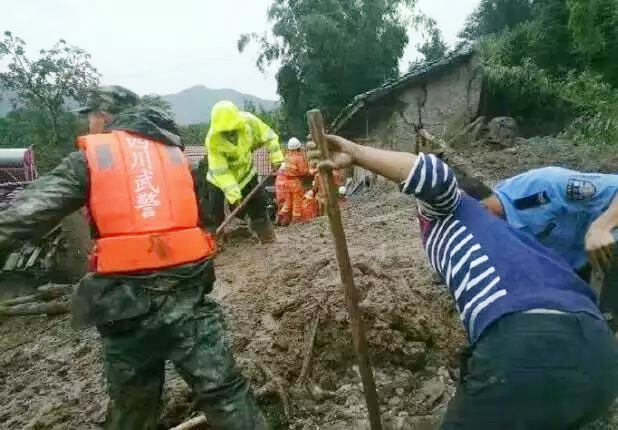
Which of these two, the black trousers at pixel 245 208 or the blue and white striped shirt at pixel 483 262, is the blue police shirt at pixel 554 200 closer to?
the blue and white striped shirt at pixel 483 262

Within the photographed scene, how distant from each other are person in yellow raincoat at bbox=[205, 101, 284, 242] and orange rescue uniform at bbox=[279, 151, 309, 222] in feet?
12.0

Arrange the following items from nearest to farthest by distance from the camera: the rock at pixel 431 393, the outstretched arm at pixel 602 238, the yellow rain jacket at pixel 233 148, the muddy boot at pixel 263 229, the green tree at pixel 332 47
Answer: the outstretched arm at pixel 602 238, the rock at pixel 431 393, the yellow rain jacket at pixel 233 148, the muddy boot at pixel 263 229, the green tree at pixel 332 47

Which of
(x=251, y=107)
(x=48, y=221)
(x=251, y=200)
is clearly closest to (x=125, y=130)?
(x=48, y=221)

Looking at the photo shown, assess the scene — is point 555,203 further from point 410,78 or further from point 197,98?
point 197,98

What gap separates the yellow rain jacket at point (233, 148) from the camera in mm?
5754

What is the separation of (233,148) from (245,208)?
70cm

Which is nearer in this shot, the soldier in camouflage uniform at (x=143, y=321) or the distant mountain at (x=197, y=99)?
the soldier in camouflage uniform at (x=143, y=321)

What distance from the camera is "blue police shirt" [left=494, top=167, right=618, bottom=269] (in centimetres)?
225

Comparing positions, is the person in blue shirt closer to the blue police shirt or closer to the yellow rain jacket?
the blue police shirt

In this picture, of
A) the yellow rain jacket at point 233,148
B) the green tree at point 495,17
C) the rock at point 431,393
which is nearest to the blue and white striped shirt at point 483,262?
the rock at point 431,393

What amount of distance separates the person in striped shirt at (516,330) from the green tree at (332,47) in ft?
58.5

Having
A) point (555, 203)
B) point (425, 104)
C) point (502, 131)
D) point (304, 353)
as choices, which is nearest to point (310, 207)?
point (425, 104)

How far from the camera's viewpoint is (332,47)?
18.7m

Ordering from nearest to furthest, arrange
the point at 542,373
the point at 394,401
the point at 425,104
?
the point at 542,373
the point at 394,401
the point at 425,104
